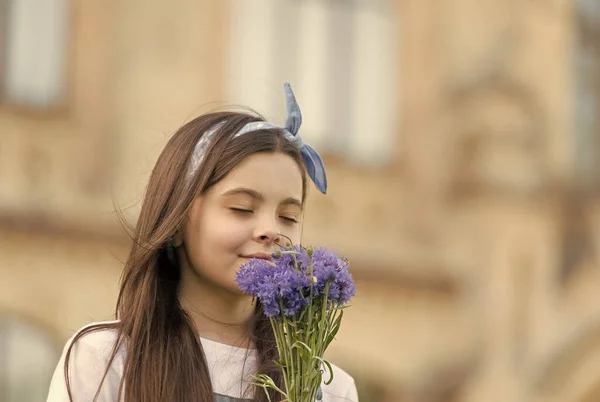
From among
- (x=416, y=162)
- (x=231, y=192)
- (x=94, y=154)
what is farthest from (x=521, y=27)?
(x=231, y=192)

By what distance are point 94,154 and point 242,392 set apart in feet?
18.9

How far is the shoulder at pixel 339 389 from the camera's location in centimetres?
225

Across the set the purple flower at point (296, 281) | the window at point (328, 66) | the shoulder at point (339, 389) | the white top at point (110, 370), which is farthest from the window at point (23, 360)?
the purple flower at point (296, 281)

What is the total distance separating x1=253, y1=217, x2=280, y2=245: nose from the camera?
2076mm

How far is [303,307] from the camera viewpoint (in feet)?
6.08

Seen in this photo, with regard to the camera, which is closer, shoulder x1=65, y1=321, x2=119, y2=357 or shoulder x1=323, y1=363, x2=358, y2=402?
shoulder x1=65, y1=321, x2=119, y2=357

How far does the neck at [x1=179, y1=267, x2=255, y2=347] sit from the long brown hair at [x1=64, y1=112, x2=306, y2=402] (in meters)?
0.02

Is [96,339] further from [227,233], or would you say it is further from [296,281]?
[296,281]

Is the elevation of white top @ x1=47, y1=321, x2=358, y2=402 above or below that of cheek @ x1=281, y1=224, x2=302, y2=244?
below

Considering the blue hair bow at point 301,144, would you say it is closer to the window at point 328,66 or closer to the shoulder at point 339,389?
the shoulder at point 339,389

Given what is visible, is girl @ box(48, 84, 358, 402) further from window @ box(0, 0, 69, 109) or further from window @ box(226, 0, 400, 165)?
window @ box(226, 0, 400, 165)

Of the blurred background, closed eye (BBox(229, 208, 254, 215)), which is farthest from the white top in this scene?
the blurred background

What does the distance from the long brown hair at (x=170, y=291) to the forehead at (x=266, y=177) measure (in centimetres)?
1

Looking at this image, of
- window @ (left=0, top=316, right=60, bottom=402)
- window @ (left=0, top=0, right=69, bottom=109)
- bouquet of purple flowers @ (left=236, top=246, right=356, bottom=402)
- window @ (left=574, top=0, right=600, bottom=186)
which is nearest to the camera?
bouquet of purple flowers @ (left=236, top=246, right=356, bottom=402)
